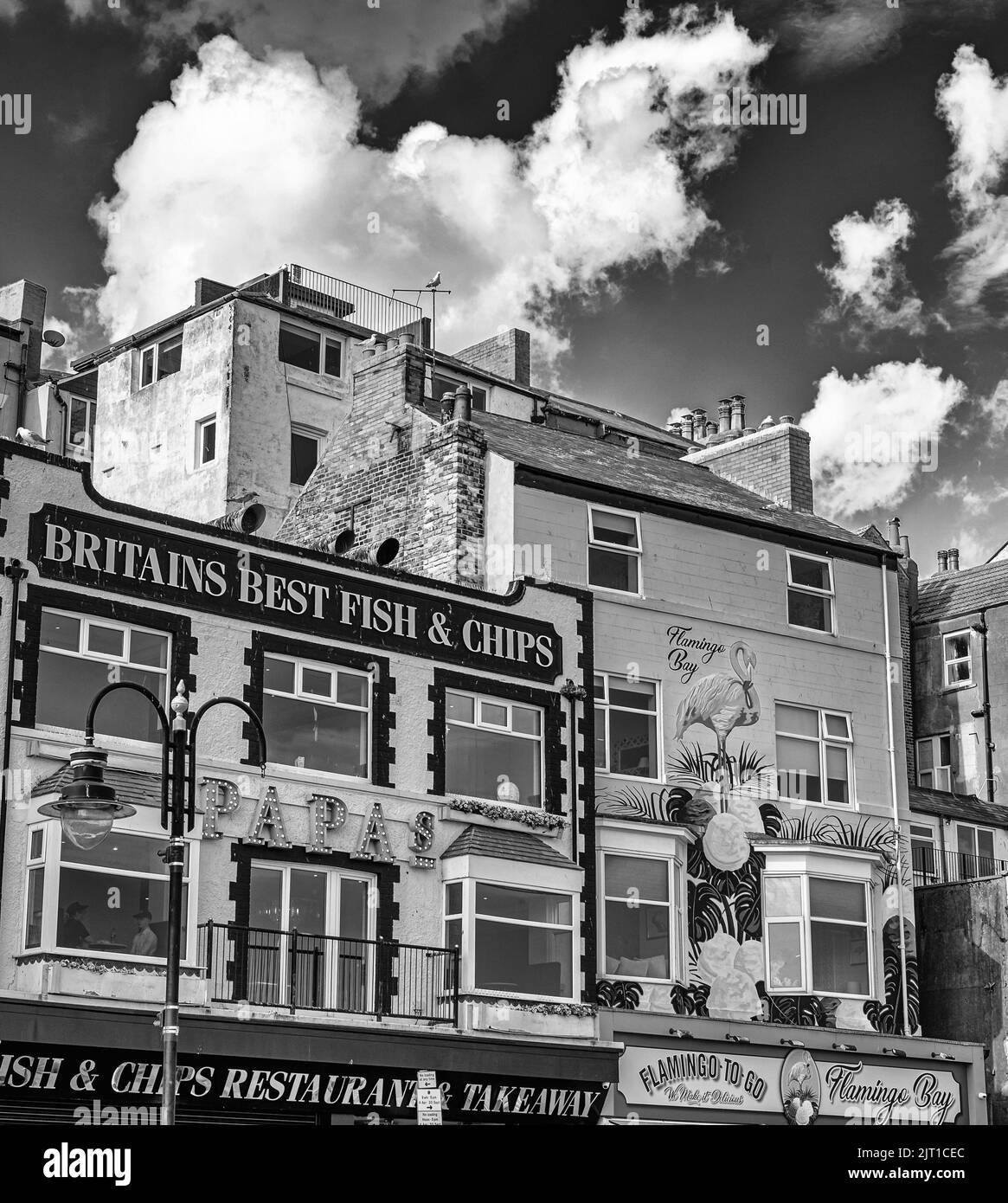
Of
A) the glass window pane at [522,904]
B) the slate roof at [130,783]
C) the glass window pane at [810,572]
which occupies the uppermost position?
the glass window pane at [810,572]

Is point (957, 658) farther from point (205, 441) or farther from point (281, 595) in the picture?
point (281, 595)

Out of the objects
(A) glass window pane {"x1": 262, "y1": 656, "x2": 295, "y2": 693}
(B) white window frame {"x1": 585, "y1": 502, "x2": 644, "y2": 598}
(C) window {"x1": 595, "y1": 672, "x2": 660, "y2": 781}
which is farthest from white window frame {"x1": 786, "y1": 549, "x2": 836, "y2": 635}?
(A) glass window pane {"x1": 262, "y1": 656, "x2": 295, "y2": 693}

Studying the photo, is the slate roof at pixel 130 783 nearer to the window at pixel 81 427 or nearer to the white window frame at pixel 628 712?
the white window frame at pixel 628 712

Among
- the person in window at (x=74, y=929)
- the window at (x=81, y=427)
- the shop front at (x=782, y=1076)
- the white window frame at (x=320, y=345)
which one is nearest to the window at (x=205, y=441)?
the white window frame at (x=320, y=345)

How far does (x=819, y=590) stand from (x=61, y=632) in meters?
16.8

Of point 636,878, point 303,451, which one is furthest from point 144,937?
point 303,451

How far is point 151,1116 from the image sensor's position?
78.3 ft

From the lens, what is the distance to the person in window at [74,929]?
78.3 ft

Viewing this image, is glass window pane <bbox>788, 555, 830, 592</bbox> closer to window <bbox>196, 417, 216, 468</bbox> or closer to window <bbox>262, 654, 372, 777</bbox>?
window <bbox>262, 654, 372, 777</bbox>

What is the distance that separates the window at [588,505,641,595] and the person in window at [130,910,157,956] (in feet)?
37.3

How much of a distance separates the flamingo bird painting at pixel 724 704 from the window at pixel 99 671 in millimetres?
11012

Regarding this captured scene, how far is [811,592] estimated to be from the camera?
1421 inches

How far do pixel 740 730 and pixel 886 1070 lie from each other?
269 inches
